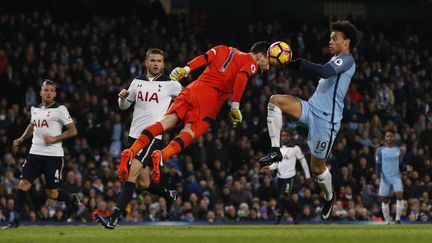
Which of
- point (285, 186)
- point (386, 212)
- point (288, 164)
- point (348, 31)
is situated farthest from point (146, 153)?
point (386, 212)

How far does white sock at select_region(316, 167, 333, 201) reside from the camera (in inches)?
559

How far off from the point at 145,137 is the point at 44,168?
393 cm

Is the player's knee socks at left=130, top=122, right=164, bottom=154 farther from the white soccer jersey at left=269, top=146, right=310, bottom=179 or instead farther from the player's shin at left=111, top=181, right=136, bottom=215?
the white soccer jersey at left=269, top=146, right=310, bottom=179

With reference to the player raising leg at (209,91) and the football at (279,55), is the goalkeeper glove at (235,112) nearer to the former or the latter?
the player raising leg at (209,91)

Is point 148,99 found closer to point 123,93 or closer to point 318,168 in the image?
point 123,93

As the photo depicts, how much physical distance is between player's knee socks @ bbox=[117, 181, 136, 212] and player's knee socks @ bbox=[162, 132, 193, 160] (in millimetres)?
671

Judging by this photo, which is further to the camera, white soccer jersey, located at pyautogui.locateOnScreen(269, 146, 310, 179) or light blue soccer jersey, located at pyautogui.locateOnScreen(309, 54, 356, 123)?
white soccer jersey, located at pyautogui.locateOnScreen(269, 146, 310, 179)

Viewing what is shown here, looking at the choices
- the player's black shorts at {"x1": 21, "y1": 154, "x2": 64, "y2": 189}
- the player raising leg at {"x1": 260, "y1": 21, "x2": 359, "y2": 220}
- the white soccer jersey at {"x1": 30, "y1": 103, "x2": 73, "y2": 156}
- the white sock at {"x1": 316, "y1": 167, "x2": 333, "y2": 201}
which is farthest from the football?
the player's black shorts at {"x1": 21, "y1": 154, "x2": 64, "y2": 189}

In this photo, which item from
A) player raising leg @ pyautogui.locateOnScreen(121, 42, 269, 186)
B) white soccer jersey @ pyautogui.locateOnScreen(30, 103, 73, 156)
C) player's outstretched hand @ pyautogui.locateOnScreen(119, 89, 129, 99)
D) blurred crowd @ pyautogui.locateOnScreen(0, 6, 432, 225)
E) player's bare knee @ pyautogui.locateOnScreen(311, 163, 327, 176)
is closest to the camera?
player raising leg @ pyautogui.locateOnScreen(121, 42, 269, 186)

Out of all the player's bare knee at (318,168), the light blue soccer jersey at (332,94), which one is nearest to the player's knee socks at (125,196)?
the light blue soccer jersey at (332,94)

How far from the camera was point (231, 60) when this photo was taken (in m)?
13.5

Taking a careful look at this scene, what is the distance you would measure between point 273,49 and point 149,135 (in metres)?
2.01

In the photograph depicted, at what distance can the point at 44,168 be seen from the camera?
15602mm

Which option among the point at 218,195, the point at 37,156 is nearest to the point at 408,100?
the point at 218,195
